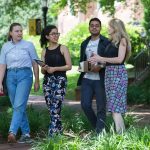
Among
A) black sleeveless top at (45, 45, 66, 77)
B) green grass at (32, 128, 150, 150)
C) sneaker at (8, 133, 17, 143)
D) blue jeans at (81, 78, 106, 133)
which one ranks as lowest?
→ sneaker at (8, 133, 17, 143)

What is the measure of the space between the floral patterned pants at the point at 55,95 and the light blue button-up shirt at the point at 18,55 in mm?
411

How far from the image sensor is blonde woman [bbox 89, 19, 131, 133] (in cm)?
736

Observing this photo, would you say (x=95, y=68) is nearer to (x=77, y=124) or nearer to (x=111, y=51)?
(x=111, y=51)

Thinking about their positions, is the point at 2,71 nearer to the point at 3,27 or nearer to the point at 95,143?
the point at 95,143

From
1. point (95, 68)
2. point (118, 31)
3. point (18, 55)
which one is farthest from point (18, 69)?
point (118, 31)

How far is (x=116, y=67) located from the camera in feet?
24.5

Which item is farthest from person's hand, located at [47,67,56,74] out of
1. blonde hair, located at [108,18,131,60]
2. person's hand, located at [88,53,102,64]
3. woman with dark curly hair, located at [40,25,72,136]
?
blonde hair, located at [108,18,131,60]

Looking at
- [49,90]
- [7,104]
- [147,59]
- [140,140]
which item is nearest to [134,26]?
[147,59]

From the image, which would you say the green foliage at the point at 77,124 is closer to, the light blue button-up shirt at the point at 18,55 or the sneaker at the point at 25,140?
the sneaker at the point at 25,140

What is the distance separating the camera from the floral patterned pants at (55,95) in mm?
7910

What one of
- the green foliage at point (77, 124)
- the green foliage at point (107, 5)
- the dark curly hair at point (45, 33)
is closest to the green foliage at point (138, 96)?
the green foliage at point (107, 5)

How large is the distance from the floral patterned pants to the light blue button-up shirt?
1.35ft

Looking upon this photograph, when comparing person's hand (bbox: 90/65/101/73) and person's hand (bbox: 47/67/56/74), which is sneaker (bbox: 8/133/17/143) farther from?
person's hand (bbox: 90/65/101/73)

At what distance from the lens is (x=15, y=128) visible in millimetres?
7809
